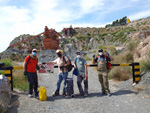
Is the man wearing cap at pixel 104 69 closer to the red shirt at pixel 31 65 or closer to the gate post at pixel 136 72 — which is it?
the gate post at pixel 136 72

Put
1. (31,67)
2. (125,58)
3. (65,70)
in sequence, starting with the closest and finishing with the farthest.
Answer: (31,67), (65,70), (125,58)

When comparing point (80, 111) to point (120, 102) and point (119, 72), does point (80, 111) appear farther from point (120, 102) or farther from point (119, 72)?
point (119, 72)

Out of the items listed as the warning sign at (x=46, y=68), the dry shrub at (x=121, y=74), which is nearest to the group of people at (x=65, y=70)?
the warning sign at (x=46, y=68)

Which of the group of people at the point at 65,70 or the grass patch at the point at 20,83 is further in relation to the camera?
the grass patch at the point at 20,83

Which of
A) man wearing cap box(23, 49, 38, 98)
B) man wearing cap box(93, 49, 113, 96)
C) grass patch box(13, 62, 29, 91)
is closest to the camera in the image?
man wearing cap box(23, 49, 38, 98)

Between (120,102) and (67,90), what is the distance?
2005 mm

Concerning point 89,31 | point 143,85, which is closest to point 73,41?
point 89,31

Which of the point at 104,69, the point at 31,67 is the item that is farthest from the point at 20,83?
the point at 104,69

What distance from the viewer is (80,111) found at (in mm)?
4492

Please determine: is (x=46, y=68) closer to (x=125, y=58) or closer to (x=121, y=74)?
(x=121, y=74)

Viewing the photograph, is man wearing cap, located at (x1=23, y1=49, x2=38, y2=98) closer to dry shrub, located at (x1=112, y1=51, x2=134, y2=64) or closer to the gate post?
the gate post

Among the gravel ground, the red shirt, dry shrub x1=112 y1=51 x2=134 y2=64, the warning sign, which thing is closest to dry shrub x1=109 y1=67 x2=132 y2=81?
the gravel ground

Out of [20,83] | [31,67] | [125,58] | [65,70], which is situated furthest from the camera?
[125,58]

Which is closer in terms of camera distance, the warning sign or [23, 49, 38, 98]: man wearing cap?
[23, 49, 38, 98]: man wearing cap
